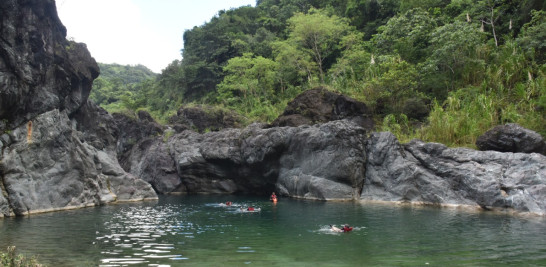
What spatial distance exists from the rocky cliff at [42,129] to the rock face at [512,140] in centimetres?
2255

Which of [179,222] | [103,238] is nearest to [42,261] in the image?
[103,238]

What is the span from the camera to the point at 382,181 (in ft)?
81.1

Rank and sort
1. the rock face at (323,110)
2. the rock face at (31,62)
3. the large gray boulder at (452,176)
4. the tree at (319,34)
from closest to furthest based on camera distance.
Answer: the large gray boulder at (452,176) < the rock face at (31,62) < the rock face at (323,110) < the tree at (319,34)

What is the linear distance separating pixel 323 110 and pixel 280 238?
782 inches

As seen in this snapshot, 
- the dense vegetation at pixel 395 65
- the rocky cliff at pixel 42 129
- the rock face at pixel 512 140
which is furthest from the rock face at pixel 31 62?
the rock face at pixel 512 140

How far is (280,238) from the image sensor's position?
1312 centimetres

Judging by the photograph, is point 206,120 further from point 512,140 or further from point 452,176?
point 512,140

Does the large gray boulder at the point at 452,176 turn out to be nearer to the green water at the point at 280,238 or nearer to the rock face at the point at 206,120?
the green water at the point at 280,238

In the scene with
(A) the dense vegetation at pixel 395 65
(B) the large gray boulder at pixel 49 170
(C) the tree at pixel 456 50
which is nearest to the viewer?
(B) the large gray boulder at pixel 49 170

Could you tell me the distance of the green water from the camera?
9898 mm

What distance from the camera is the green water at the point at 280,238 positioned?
990 centimetres

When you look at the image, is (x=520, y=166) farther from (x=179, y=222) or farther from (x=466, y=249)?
(x=179, y=222)

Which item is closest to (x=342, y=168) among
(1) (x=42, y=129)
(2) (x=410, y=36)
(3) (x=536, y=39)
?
(3) (x=536, y=39)

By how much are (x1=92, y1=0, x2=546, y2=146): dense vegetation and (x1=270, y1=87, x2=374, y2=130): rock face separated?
1.32 m
